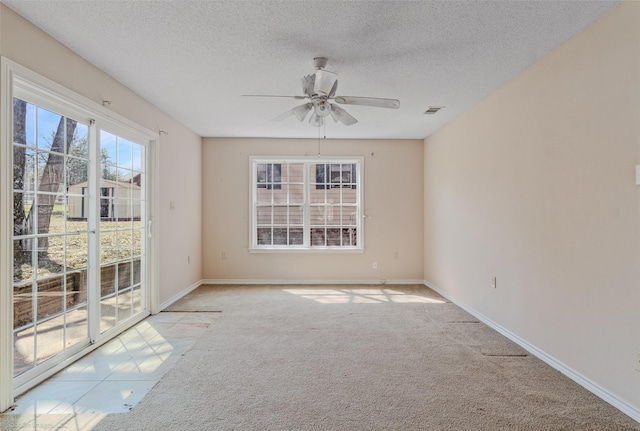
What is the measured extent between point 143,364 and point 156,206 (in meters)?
1.87

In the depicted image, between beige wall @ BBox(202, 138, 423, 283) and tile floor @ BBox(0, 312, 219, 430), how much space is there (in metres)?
2.09

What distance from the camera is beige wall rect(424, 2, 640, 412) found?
197 centimetres

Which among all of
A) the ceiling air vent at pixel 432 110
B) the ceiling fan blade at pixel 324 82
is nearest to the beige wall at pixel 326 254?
the ceiling air vent at pixel 432 110

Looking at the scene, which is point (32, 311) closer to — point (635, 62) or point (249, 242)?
point (249, 242)

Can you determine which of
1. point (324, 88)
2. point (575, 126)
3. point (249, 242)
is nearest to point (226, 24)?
point (324, 88)

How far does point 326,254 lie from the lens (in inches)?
217

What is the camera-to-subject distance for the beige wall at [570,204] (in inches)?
77.4

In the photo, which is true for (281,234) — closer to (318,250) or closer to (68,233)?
(318,250)

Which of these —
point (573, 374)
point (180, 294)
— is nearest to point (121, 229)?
point (180, 294)

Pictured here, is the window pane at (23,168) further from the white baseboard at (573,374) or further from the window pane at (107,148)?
the white baseboard at (573,374)

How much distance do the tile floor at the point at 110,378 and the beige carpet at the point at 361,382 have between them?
0.13m

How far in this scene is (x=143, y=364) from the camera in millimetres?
2611

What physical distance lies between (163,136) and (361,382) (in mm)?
3545

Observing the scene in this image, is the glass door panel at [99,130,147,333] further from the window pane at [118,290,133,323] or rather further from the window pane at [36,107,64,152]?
the window pane at [36,107,64,152]
